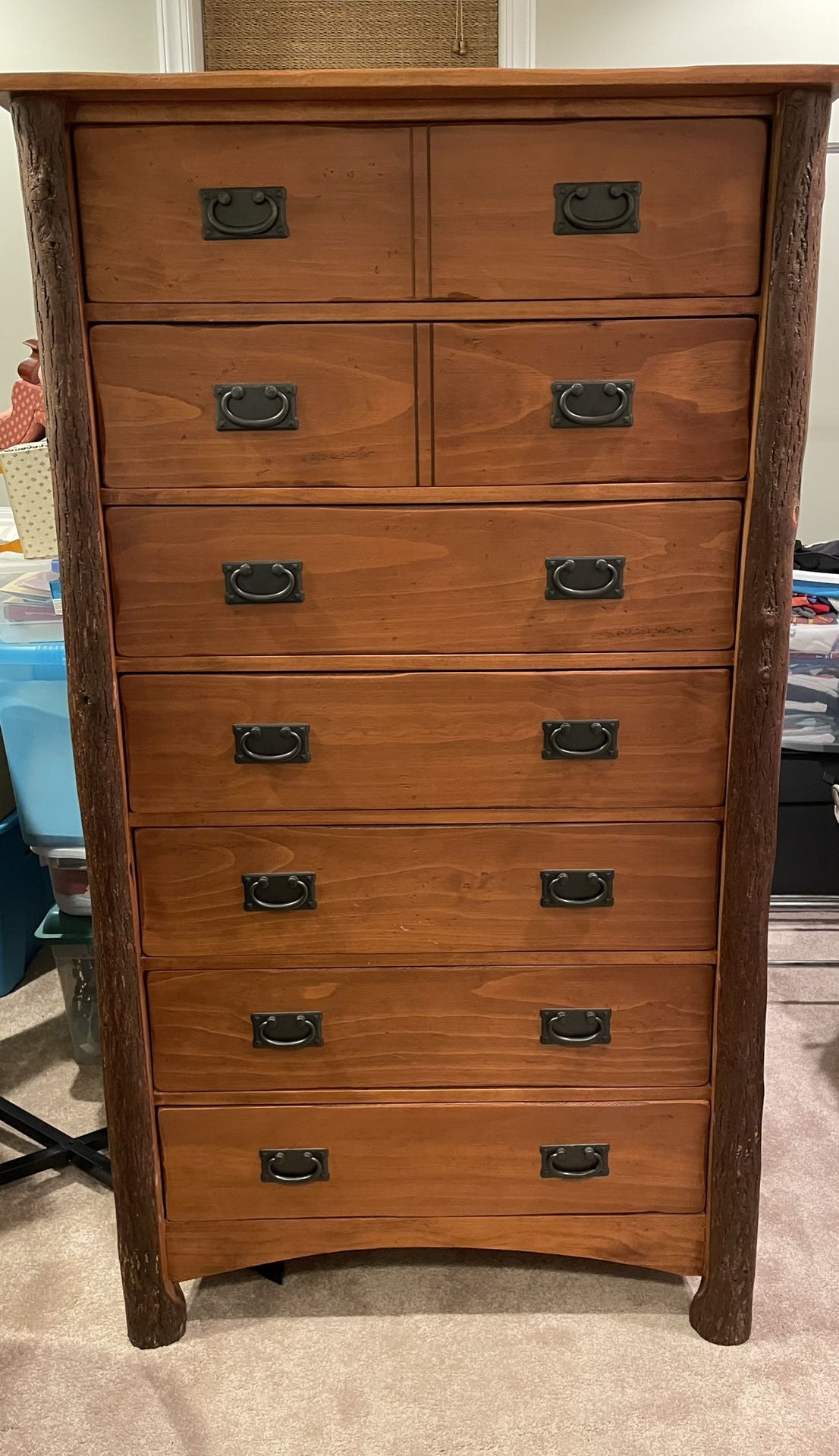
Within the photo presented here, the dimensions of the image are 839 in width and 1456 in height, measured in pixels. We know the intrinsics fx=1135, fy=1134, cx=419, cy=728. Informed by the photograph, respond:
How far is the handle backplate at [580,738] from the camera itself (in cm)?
137

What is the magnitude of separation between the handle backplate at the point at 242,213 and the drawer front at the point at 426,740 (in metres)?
0.49

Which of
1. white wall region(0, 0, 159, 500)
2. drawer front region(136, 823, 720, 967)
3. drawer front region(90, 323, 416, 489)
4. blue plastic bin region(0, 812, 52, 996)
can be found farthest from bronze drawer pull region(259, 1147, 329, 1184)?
white wall region(0, 0, 159, 500)

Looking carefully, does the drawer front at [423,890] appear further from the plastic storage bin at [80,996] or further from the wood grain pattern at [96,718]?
the plastic storage bin at [80,996]

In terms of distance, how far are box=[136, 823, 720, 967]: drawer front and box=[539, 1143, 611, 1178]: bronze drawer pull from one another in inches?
11.2

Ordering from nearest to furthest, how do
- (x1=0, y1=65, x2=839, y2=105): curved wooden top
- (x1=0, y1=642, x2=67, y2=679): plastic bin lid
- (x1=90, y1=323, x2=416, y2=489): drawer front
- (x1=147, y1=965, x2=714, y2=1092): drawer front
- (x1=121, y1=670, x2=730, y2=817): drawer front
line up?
(x1=0, y1=65, x2=839, y2=105): curved wooden top < (x1=90, y1=323, x2=416, y2=489): drawer front < (x1=121, y1=670, x2=730, y2=817): drawer front < (x1=147, y1=965, x2=714, y2=1092): drawer front < (x1=0, y1=642, x2=67, y2=679): plastic bin lid

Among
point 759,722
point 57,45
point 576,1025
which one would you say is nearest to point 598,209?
point 759,722

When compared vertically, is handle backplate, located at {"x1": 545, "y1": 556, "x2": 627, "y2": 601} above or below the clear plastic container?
above

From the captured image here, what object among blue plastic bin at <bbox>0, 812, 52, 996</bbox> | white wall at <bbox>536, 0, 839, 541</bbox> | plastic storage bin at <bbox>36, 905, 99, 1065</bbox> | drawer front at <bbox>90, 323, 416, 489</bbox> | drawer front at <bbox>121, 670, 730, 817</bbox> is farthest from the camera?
white wall at <bbox>536, 0, 839, 541</bbox>

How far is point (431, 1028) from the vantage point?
1.48 meters

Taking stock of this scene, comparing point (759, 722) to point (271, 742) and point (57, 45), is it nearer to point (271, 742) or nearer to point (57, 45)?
point (271, 742)

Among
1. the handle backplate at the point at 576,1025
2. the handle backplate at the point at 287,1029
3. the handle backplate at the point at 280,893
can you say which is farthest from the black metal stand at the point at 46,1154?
the handle backplate at the point at 576,1025

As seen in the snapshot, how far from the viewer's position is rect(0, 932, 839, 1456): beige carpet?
1.41m

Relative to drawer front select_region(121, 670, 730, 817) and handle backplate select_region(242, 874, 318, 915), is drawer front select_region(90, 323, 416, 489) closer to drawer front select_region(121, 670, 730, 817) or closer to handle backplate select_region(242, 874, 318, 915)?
drawer front select_region(121, 670, 730, 817)

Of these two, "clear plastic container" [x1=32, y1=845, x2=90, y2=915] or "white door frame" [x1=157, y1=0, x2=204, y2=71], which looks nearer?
"clear plastic container" [x1=32, y1=845, x2=90, y2=915]
